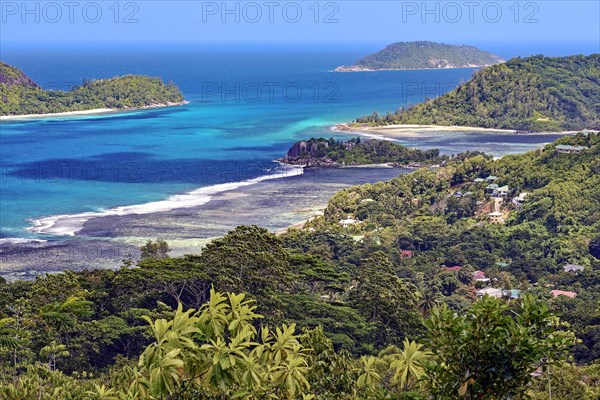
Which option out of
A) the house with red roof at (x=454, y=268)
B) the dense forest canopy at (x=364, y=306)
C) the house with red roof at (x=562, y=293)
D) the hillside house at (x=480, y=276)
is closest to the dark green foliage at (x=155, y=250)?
the dense forest canopy at (x=364, y=306)

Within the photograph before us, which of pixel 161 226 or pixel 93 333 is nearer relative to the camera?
pixel 93 333

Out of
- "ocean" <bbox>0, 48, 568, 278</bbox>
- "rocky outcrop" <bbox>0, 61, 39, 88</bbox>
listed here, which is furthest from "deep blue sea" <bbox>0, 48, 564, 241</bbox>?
"rocky outcrop" <bbox>0, 61, 39, 88</bbox>

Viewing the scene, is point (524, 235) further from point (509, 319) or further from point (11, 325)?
point (509, 319)

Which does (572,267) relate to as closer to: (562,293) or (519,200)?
(562,293)

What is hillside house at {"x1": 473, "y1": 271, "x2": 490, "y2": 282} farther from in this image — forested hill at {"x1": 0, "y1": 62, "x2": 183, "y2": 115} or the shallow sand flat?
forested hill at {"x1": 0, "y1": 62, "x2": 183, "y2": 115}

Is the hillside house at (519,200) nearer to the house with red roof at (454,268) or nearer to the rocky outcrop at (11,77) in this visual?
the house with red roof at (454,268)

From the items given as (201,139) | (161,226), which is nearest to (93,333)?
(161,226)
